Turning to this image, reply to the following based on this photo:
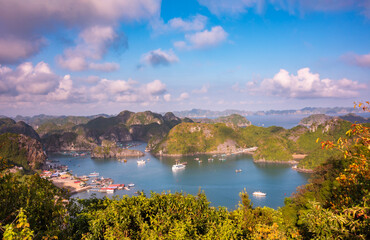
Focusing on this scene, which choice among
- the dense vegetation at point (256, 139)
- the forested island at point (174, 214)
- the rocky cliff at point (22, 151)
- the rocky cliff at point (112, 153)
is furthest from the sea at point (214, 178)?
the forested island at point (174, 214)

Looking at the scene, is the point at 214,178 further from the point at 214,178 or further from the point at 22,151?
the point at 22,151

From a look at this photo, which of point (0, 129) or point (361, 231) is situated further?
point (0, 129)

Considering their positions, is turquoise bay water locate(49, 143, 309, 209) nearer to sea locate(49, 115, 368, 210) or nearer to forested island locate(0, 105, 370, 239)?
sea locate(49, 115, 368, 210)

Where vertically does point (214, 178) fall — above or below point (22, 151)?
below

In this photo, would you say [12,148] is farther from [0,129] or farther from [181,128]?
[181,128]

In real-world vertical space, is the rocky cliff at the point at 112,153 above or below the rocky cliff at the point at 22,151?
below

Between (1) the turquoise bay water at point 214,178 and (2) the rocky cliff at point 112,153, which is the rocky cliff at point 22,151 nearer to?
(1) the turquoise bay water at point 214,178

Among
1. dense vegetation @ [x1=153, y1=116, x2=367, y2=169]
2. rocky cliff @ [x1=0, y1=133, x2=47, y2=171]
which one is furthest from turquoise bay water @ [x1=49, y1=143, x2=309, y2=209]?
dense vegetation @ [x1=153, y1=116, x2=367, y2=169]

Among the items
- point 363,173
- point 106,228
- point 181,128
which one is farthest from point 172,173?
point 363,173

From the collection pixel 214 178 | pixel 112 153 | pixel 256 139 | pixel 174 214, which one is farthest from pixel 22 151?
pixel 256 139
